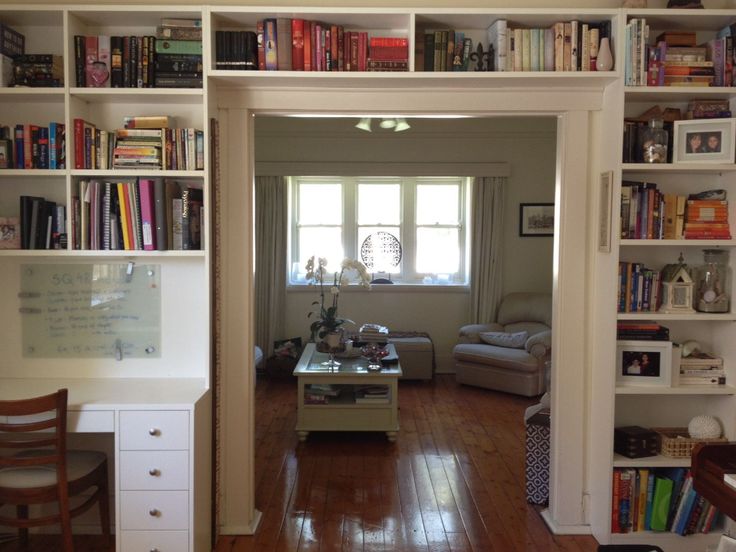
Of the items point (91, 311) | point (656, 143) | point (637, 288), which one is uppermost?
point (656, 143)

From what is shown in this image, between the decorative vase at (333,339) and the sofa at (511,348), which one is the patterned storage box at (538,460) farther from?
the sofa at (511,348)

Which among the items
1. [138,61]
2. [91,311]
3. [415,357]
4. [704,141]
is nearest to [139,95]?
[138,61]

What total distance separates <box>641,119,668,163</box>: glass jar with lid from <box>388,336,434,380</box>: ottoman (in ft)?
12.7

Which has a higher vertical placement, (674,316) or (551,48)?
(551,48)

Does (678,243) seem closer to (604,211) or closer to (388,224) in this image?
(604,211)

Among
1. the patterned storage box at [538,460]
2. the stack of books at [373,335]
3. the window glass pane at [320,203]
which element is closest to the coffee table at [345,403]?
the stack of books at [373,335]

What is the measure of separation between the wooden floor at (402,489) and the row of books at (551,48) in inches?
92.1

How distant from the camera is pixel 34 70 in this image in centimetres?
294

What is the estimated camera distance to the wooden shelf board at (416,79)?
9.52 feet

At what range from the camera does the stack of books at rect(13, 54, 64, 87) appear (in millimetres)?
2938

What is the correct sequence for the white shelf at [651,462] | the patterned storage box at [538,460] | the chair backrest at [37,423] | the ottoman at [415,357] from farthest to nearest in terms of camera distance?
the ottoman at [415,357] < the patterned storage box at [538,460] < the white shelf at [651,462] < the chair backrest at [37,423]

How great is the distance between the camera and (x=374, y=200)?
23.8 ft

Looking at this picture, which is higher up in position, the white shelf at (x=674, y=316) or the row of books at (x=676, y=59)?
the row of books at (x=676, y=59)

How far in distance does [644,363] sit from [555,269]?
62cm
